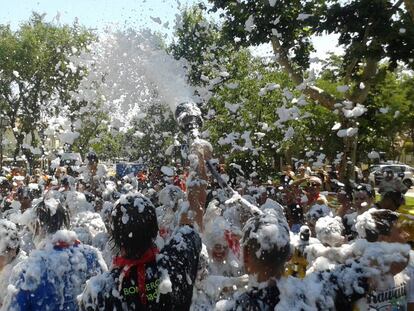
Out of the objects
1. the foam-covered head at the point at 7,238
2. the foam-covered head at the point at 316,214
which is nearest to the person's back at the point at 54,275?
the foam-covered head at the point at 7,238

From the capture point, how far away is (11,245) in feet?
11.9

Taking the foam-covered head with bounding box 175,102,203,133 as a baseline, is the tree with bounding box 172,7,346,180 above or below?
above

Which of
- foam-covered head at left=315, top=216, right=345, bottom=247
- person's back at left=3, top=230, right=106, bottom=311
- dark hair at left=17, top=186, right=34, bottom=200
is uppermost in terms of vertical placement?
dark hair at left=17, top=186, right=34, bottom=200

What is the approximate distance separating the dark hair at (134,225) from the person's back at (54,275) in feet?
2.34

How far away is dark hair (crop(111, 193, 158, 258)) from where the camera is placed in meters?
2.47

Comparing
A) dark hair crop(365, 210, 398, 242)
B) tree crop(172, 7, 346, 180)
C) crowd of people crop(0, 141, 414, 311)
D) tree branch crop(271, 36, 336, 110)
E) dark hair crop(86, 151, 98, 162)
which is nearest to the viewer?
crowd of people crop(0, 141, 414, 311)

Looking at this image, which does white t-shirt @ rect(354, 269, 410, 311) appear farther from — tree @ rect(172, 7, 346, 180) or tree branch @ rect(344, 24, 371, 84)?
tree @ rect(172, 7, 346, 180)

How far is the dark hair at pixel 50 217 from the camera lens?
365cm

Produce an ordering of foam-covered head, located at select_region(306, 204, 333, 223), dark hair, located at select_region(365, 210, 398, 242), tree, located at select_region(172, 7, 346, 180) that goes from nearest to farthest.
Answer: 1. dark hair, located at select_region(365, 210, 398, 242)
2. foam-covered head, located at select_region(306, 204, 333, 223)
3. tree, located at select_region(172, 7, 346, 180)

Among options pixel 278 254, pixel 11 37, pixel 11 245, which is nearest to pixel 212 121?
pixel 11 245

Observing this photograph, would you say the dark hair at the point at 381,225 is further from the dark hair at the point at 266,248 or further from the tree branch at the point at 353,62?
the tree branch at the point at 353,62

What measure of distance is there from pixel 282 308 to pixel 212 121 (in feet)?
48.1

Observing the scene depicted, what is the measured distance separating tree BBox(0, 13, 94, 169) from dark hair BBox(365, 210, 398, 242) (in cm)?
2717

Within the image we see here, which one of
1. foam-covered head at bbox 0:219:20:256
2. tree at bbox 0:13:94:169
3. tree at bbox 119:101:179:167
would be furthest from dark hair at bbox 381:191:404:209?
tree at bbox 0:13:94:169
